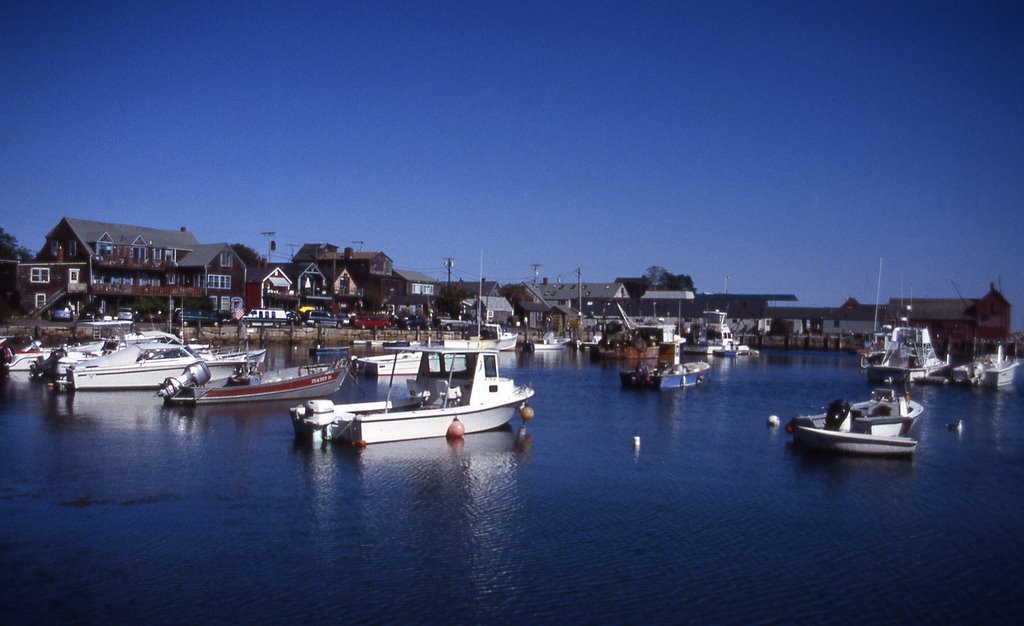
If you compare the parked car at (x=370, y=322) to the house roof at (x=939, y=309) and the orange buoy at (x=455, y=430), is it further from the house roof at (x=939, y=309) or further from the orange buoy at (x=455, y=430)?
the house roof at (x=939, y=309)

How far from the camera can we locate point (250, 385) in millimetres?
34844

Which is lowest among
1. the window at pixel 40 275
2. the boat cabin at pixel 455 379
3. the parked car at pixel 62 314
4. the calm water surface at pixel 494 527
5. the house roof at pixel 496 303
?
the calm water surface at pixel 494 527

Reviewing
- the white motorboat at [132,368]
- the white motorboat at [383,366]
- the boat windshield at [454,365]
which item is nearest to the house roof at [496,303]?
the white motorboat at [383,366]

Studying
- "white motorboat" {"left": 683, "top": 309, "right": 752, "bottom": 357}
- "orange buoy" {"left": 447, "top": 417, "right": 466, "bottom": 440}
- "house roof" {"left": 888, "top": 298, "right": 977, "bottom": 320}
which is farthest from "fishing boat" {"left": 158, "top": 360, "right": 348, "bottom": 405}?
"house roof" {"left": 888, "top": 298, "right": 977, "bottom": 320}

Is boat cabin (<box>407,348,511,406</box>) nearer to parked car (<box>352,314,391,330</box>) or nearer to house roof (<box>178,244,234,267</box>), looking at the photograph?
parked car (<box>352,314,391,330</box>)

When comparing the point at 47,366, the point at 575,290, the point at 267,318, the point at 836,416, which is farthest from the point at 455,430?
the point at 575,290

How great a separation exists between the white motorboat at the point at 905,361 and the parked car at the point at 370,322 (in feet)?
144

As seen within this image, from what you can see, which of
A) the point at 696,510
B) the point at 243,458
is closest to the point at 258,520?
the point at 243,458

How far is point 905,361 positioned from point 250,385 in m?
41.8

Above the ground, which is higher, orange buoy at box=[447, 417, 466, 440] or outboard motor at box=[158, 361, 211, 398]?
outboard motor at box=[158, 361, 211, 398]

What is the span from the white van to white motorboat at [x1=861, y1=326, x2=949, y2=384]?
4707 centimetres

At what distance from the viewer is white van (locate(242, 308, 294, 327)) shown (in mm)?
76125

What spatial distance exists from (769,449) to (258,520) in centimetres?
1668

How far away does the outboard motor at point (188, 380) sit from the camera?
34.1 meters
